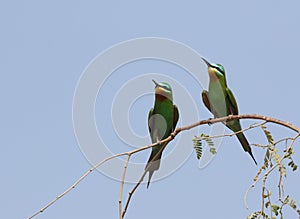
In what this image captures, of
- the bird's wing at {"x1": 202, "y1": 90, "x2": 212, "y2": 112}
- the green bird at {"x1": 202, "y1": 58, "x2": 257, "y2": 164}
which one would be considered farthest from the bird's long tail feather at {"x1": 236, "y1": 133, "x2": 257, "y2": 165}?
the bird's wing at {"x1": 202, "y1": 90, "x2": 212, "y2": 112}

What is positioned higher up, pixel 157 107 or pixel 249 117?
pixel 157 107

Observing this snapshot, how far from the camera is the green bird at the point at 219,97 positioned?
3.60 metres

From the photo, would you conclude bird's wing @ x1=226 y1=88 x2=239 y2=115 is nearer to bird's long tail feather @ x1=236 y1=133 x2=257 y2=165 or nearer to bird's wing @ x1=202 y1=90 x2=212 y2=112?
bird's wing @ x1=202 y1=90 x2=212 y2=112

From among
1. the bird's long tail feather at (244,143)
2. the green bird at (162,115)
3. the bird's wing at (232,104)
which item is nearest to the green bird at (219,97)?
the bird's wing at (232,104)

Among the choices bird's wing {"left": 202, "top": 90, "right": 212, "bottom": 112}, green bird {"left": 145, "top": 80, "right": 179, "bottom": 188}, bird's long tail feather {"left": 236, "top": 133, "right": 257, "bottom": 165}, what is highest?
bird's wing {"left": 202, "top": 90, "right": 212, "bottom": 112}

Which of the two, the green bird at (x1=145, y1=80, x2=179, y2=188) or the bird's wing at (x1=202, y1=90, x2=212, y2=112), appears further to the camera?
the bird's wing at (x1=202, y1=90, x2=212, y2=112)

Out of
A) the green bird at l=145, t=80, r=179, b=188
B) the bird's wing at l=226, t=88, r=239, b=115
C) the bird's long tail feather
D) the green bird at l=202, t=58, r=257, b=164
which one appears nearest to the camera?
the bird's long tail feather

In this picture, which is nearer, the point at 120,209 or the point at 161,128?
the point at 120,209

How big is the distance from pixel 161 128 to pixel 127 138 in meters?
0.88

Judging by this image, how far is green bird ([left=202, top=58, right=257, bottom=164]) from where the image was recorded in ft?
11.8

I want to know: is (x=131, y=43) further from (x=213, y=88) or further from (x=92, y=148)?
(x=213, y=88)

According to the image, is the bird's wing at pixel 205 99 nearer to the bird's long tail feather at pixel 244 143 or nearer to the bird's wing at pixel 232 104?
the bird's wing at pixel 232 104

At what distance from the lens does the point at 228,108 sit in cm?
368

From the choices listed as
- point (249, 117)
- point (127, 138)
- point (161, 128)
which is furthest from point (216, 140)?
point (161, 128)
